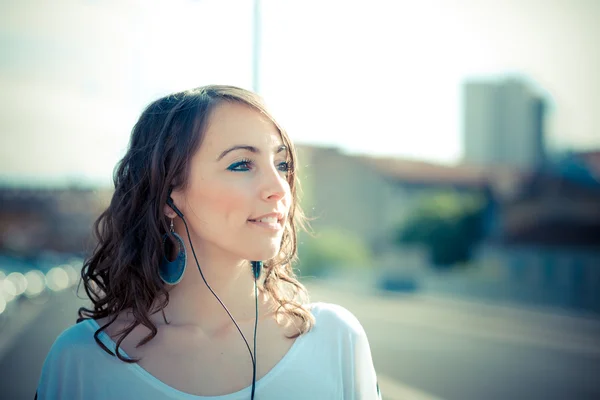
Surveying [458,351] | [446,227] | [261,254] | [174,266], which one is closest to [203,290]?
[174,266]

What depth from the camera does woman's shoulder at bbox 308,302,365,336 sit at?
217 cm

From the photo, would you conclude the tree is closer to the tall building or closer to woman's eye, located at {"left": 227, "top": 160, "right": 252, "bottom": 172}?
the tall building

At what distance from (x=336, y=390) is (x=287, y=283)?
588 millimetres

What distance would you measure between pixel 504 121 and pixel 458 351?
46515mm

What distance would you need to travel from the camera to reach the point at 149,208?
7.13 ft

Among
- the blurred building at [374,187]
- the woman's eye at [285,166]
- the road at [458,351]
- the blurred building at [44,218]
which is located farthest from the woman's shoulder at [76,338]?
the blurred building at [44,218]

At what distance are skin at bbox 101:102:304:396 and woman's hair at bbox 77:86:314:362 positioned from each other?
1.7 inches

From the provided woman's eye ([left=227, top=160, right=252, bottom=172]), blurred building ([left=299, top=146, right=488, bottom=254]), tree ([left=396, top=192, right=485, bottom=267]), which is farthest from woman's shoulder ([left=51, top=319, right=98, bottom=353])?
blurred building ([left=299, top=146, right=488, bottom=254])

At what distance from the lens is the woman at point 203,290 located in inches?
78.9

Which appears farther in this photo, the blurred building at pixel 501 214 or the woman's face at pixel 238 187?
the blurred building at pixel 501 214

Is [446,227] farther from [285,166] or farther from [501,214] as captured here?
[285,166]

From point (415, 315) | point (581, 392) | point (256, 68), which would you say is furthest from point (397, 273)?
point (256, 68)

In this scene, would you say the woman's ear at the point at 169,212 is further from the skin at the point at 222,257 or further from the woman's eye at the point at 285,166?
the woman's eye at the point at 285,166

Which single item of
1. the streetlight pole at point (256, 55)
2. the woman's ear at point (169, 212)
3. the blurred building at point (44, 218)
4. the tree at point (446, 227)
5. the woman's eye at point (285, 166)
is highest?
the streetlight pole at point (256, 55)
